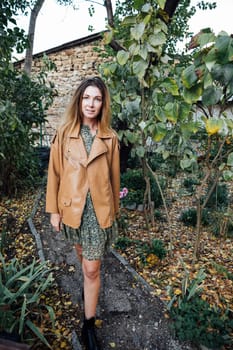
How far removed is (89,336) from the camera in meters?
1.60

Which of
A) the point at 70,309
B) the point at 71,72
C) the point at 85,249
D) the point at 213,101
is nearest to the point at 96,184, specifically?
the point at 85,249

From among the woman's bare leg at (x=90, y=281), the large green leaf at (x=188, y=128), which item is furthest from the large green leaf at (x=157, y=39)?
the woman's bare leg at (x=90, y=281)

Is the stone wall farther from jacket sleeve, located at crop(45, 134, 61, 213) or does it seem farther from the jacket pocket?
the jacket pocket

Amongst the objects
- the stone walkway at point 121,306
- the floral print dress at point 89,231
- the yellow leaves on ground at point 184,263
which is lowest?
the stone walkway at point 121,306

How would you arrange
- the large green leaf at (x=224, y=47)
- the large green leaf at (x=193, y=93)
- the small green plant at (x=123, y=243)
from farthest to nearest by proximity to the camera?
the small green plant at (x=123, y=243) < the large green leaf at (x=193, y=93) < the large green leaf at (x=224, y=47)

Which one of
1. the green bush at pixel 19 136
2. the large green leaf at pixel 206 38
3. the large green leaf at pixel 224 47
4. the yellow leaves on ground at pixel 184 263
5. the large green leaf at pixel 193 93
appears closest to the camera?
the large green leaf at pixel 224 47

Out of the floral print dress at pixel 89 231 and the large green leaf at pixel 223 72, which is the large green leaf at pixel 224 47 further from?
the floral print dress at pixel 89 231

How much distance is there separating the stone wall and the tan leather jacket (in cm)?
636

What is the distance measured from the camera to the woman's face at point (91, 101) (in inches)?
56.7

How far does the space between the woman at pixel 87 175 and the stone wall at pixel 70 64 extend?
6334 mm

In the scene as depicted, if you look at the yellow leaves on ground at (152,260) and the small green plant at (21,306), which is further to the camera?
the yellow leaves on ground at (152,260)

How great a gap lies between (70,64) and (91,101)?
24.2ft

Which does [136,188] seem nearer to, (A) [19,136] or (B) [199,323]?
(A) [19,136]

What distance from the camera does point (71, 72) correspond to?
806 cm
